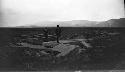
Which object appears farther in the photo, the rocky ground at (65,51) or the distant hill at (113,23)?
the distant hill at (113,23)

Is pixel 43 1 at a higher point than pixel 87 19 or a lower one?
higher

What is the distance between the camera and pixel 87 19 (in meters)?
4.43

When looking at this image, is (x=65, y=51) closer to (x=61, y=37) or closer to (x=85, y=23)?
(x=61, y=37)

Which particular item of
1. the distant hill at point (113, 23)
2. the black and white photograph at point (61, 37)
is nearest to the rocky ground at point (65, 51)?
the black and white photograph at point (61, 37)

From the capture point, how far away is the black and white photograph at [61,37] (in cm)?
424

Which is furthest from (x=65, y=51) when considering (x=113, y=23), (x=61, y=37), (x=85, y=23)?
(x=113, y=23)

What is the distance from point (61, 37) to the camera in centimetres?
429

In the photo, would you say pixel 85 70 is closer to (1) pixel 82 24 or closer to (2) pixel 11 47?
(1) pixel 82 24

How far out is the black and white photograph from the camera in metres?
4.24

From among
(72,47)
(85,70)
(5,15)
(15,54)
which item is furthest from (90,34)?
(5,15)

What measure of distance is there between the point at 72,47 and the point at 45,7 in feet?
3.78

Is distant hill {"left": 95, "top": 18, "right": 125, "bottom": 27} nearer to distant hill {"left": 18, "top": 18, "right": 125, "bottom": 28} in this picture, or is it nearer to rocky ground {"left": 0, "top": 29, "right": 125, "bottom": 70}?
distant hill {"left": 18, "top": 18, "right": 125, "bottom": 28}

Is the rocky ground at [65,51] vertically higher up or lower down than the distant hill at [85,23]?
lower down

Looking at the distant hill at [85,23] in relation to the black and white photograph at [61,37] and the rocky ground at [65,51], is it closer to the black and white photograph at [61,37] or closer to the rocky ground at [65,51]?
the black and white photograph at [61,37]
